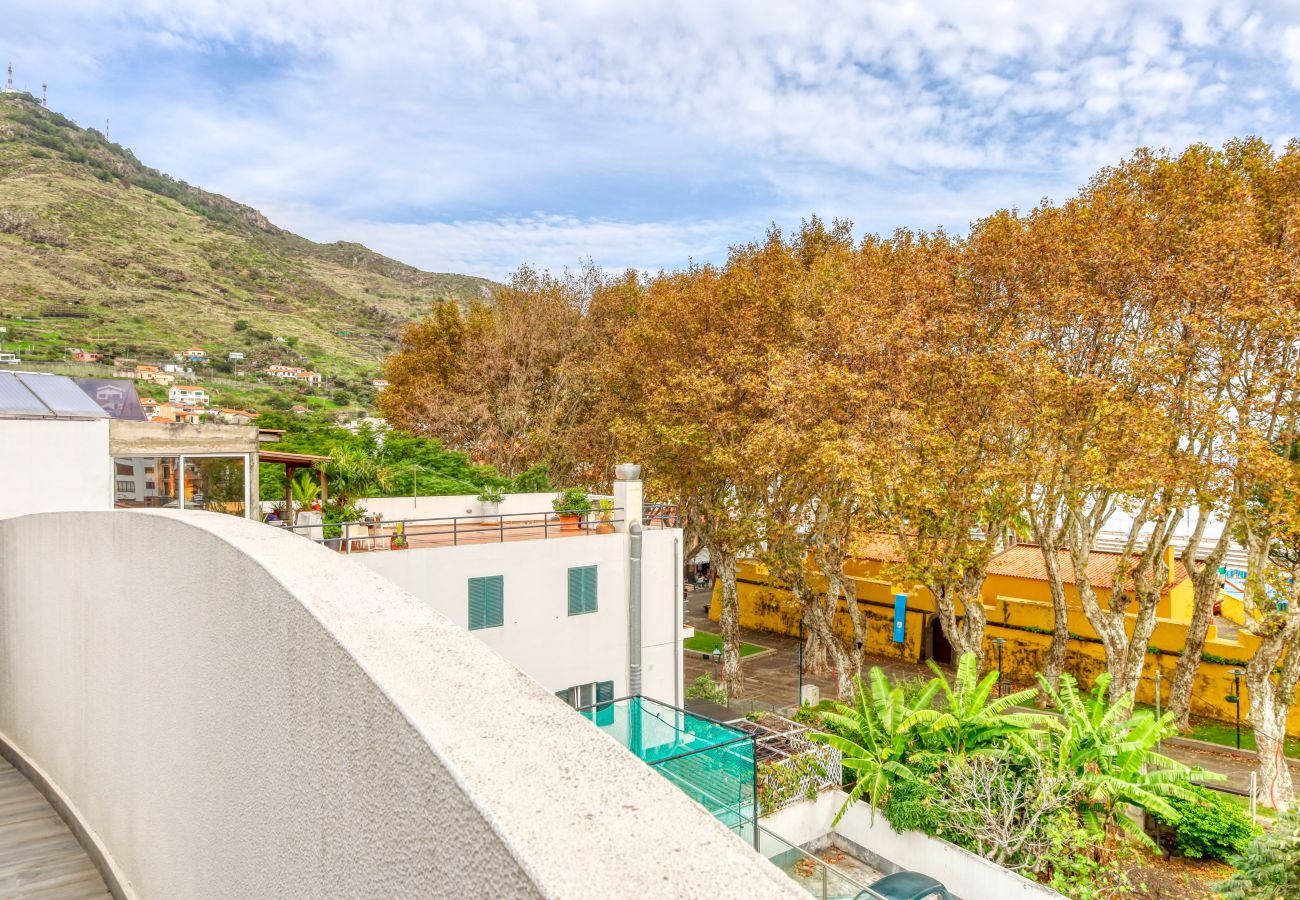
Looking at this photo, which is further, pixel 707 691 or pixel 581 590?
pixel 707 691

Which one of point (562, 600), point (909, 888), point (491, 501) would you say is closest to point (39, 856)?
point (909, 888)

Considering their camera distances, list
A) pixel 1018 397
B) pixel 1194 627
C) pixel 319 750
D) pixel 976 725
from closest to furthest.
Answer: pixel 319 750 < pixel 976 725 < pixel 1018 397 < pixel 1194 627

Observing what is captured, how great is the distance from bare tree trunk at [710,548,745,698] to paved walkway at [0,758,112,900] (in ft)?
68.5

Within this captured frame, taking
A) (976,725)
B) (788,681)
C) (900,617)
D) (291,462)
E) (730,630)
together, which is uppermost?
(291,462)

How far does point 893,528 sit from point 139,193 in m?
101

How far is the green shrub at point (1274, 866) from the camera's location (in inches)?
404

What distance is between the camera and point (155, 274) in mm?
69875

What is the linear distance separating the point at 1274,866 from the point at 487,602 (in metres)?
13.3

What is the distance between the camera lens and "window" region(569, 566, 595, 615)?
16.6 m

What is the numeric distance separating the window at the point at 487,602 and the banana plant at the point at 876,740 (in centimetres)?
733

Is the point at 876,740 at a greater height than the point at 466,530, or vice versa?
the point at 466,530

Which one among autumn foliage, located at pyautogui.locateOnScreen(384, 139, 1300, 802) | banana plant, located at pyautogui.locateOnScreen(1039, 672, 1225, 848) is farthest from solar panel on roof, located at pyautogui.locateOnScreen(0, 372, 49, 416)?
banana plant, located at pyautogui.locateOnScreen(1039, 672, 1225, 848)

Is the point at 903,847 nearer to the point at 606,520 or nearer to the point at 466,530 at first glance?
the point at 606,520

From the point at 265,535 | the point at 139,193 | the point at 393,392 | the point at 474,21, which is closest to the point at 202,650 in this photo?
the point at 265,535
